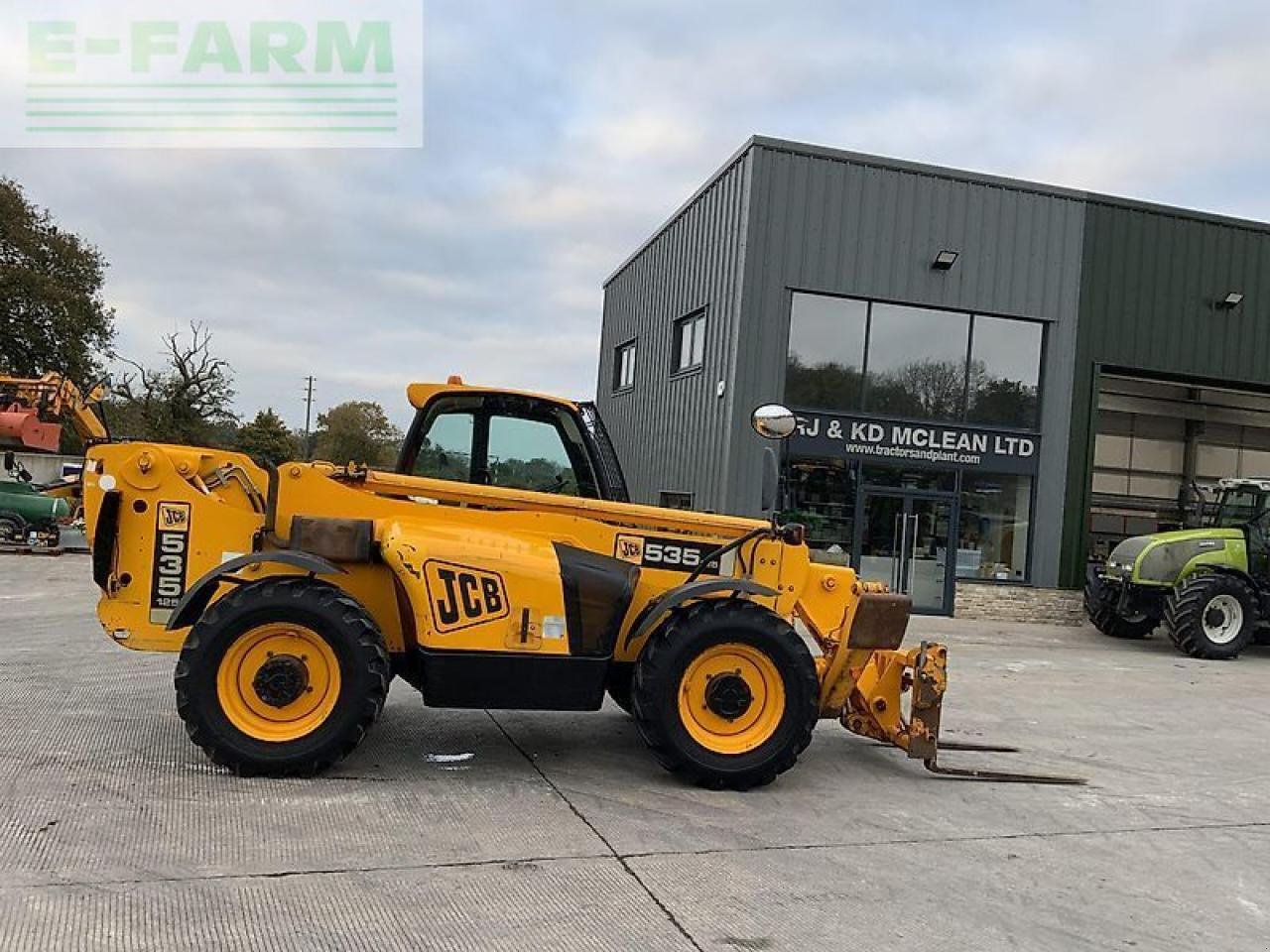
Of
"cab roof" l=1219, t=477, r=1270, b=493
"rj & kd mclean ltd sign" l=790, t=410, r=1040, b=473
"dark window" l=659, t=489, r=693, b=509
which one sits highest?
"rj & kd mclean ltd sign" l=790, t=410, r=1040, b=473

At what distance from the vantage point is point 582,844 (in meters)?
4.49

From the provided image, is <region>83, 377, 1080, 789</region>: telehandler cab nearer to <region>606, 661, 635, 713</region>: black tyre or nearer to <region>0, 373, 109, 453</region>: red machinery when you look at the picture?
<region>606, 661, 635, 713</region>: black tyre

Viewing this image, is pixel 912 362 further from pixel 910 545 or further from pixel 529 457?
pixel 529 457

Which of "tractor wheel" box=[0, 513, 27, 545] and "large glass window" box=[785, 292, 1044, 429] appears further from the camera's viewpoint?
"tractor wheel" box=[0, 513, 27, 545]

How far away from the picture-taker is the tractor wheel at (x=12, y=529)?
1944 centimetres

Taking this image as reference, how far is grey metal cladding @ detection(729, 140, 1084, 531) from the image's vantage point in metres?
14.9

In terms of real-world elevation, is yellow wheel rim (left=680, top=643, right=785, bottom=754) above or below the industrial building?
below

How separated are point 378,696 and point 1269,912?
13.7ft

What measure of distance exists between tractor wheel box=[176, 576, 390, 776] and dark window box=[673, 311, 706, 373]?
11.6 metres

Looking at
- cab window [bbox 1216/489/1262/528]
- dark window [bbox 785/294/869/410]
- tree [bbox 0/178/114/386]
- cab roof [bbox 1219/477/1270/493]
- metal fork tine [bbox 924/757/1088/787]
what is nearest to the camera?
metal fork tine [bbox 924/757/1088/787]

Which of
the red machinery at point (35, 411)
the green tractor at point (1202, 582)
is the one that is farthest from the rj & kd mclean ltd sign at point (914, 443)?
the red machinery at point (35, 411)

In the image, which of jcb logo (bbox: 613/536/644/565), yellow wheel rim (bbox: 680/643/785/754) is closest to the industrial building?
jcb logo (bbox: 613/536/644/565)

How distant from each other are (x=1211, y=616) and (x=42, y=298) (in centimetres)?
3426

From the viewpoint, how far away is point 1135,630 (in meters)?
14.5
